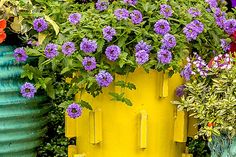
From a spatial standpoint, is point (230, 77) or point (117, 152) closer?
point (230, 77)

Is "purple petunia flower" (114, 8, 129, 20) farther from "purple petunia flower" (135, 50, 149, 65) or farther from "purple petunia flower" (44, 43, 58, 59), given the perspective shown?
"purple petunia flower" (44, 43, 58, 59)

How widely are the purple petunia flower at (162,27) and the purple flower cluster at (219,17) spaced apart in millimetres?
346

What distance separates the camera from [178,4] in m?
3.32

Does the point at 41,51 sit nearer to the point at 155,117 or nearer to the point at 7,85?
the point at 7,85

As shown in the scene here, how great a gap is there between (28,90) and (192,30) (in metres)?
0.74

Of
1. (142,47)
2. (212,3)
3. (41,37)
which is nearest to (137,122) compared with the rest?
(142,47)

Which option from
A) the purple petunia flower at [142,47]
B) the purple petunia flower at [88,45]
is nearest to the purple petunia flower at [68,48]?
the purple petunia flower at [88,45]

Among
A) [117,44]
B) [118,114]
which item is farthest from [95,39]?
[118,114]

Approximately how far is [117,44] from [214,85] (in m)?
0.44

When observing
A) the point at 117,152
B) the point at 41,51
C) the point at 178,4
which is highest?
the point at 178,4

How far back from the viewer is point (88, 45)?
301cm

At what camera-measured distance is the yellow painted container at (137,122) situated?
315 centimetres

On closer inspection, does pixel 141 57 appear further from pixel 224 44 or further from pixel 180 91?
pixel 224 44

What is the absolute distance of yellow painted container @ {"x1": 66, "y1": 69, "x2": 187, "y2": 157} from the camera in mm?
3146
